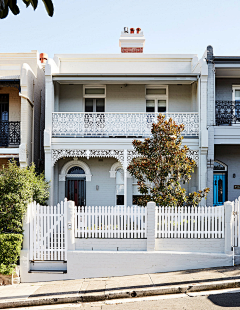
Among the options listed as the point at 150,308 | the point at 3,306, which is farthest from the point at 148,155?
the point at 3,306

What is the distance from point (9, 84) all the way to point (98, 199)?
608 centimetres

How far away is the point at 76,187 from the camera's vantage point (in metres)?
14.9

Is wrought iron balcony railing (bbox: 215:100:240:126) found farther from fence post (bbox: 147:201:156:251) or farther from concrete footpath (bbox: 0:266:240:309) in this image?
concrete footpath (bbox: 0:266:240:309)

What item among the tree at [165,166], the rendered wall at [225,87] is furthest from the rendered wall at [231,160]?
the tree at [165,166]

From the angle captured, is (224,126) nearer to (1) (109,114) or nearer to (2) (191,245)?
(1) (109,114)

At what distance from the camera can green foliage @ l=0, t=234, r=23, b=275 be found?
900 cm

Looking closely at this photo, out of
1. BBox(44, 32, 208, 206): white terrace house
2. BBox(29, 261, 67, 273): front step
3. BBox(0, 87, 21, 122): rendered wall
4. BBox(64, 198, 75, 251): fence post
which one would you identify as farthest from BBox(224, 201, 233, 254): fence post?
BBox(0, 87, 21, 122): rendered wall

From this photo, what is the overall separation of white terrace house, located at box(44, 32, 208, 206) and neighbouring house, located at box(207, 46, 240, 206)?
1.37ft

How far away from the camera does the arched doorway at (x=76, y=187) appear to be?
14.9 meters

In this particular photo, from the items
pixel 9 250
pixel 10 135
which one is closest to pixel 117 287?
pixel 9 250

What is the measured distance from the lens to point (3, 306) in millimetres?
7613

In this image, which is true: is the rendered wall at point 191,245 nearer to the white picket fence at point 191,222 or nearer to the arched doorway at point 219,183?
the white picket fence at point 191,222

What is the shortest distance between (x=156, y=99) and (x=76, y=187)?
5.28 metres

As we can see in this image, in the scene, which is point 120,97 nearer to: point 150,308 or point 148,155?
point 148,155
